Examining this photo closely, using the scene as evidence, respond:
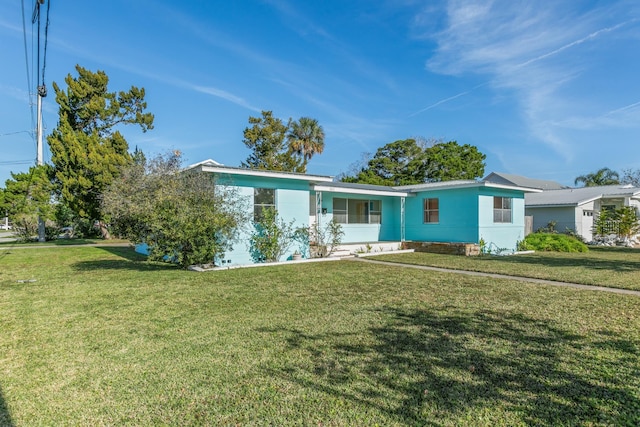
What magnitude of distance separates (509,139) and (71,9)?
87.8 ft

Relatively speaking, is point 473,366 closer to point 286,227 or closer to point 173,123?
point 286,227

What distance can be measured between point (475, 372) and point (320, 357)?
1.59 m

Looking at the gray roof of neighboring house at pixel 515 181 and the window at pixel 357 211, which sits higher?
the gray roof of neighboring house at pixel 515 181

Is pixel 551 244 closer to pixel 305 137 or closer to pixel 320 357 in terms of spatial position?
Result: pixel 320 357

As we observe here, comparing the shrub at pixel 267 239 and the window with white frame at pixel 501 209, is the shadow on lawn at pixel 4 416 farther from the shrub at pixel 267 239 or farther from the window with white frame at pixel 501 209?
the window with white frame at pixel 501 209

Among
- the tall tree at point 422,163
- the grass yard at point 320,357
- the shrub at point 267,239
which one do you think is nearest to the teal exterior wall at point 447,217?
the shrub at point 267,239

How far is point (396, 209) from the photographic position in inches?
758

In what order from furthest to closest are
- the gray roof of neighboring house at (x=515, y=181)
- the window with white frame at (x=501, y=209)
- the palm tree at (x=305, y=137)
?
the palm tree at (x=305, y=137)
the gray roof of neighboring house at (x=515, y=181)
the window with white frame at (x=501, y=209)

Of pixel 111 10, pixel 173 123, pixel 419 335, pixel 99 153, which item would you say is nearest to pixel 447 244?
pixel 419 335

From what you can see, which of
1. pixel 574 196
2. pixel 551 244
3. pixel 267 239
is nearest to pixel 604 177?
pixel 574 196

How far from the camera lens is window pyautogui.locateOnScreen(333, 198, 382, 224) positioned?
1730 centimetres

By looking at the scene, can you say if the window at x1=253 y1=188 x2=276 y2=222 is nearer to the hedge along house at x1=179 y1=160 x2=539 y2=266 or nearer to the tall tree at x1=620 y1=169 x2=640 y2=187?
the hedge along house at x1=179 y1=160 x2=539 y2=266

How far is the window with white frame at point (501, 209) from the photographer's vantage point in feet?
55.2

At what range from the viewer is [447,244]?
16.0 metres
